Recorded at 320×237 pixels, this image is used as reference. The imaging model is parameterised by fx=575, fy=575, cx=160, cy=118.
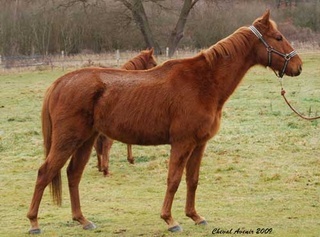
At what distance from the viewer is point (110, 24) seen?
4038 centimetres

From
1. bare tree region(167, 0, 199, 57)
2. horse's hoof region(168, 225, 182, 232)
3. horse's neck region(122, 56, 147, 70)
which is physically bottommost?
horse's hoof region(168, 225, 182, 232)

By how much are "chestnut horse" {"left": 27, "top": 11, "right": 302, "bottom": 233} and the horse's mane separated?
0.01 metres

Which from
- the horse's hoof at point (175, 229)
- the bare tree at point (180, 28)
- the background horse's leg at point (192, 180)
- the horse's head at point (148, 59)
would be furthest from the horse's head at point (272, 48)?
the bare tree at point (180, 28)

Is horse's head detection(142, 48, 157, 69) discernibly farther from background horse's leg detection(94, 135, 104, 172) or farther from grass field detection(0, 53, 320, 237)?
background horse's leg detection(94, 135, 104, 172)

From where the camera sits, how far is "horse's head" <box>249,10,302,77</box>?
250 inches

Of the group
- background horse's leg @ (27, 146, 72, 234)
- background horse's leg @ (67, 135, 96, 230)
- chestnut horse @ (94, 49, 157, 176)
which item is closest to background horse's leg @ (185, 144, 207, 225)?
background horse's leg @ (67, 135, 96, 230)

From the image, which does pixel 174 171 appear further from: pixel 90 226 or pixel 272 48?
pixel 272 48

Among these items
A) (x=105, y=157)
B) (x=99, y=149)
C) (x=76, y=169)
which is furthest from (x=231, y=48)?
(x=99, y=149)

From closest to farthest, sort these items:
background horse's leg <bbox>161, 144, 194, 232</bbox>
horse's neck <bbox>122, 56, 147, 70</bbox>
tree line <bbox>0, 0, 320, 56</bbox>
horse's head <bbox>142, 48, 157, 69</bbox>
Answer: background horse's leg <bbox>161, 144, 194, 232</bbox> → horse's neck <bbox>122, 56, 147, 70</bbox> → horse's head <bbox>142, 48, 157, 69</bbox> → tree line <bbox>0, 0, 320, 56</bbox>

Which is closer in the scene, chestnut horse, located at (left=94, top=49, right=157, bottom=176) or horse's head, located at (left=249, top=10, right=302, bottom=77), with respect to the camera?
horse's head, located at (left=249, top=10, right=302, bottom=77)

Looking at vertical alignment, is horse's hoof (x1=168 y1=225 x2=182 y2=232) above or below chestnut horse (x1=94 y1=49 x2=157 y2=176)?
below

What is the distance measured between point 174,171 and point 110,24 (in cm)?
3527

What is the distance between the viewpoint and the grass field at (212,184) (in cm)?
637

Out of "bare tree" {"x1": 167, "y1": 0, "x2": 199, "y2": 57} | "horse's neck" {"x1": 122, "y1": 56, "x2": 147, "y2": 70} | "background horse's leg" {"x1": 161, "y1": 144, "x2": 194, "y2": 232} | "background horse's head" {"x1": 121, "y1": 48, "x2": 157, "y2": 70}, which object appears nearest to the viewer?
"background horse's leg" {"x1": 161, "y1": 144, "x2": 194, "y2": 232}
